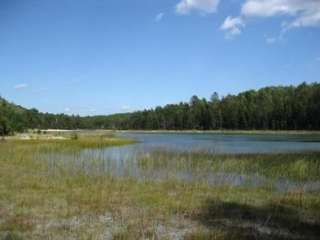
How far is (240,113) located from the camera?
141875 millimetres

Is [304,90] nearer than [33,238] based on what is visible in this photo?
No

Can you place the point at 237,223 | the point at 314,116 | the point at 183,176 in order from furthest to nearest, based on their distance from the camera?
the point at 314,116
the point at 183,176
the point at 237,223

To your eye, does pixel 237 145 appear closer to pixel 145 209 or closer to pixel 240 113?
pixel 145 209

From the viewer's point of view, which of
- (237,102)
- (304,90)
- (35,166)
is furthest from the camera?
(237,102)

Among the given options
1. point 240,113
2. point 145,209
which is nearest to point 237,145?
point 145,209

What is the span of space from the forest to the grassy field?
61.5 metres

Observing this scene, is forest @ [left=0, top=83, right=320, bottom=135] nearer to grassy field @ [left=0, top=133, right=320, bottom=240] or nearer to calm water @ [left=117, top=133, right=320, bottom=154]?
calm water @ [left=117, top=133, right=320, bottom=154]

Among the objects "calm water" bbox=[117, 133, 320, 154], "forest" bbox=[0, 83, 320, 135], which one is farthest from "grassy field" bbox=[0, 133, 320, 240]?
"forest" bbox=[0, 83, 320, 135]

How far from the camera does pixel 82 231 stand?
378 inches

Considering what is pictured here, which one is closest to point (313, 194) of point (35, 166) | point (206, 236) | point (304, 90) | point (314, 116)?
point (206, 236)

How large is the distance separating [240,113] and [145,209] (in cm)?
13289

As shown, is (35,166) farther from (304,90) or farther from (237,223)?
(304,90)

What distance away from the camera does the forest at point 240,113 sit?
4419 inches

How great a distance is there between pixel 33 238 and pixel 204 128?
153 m
